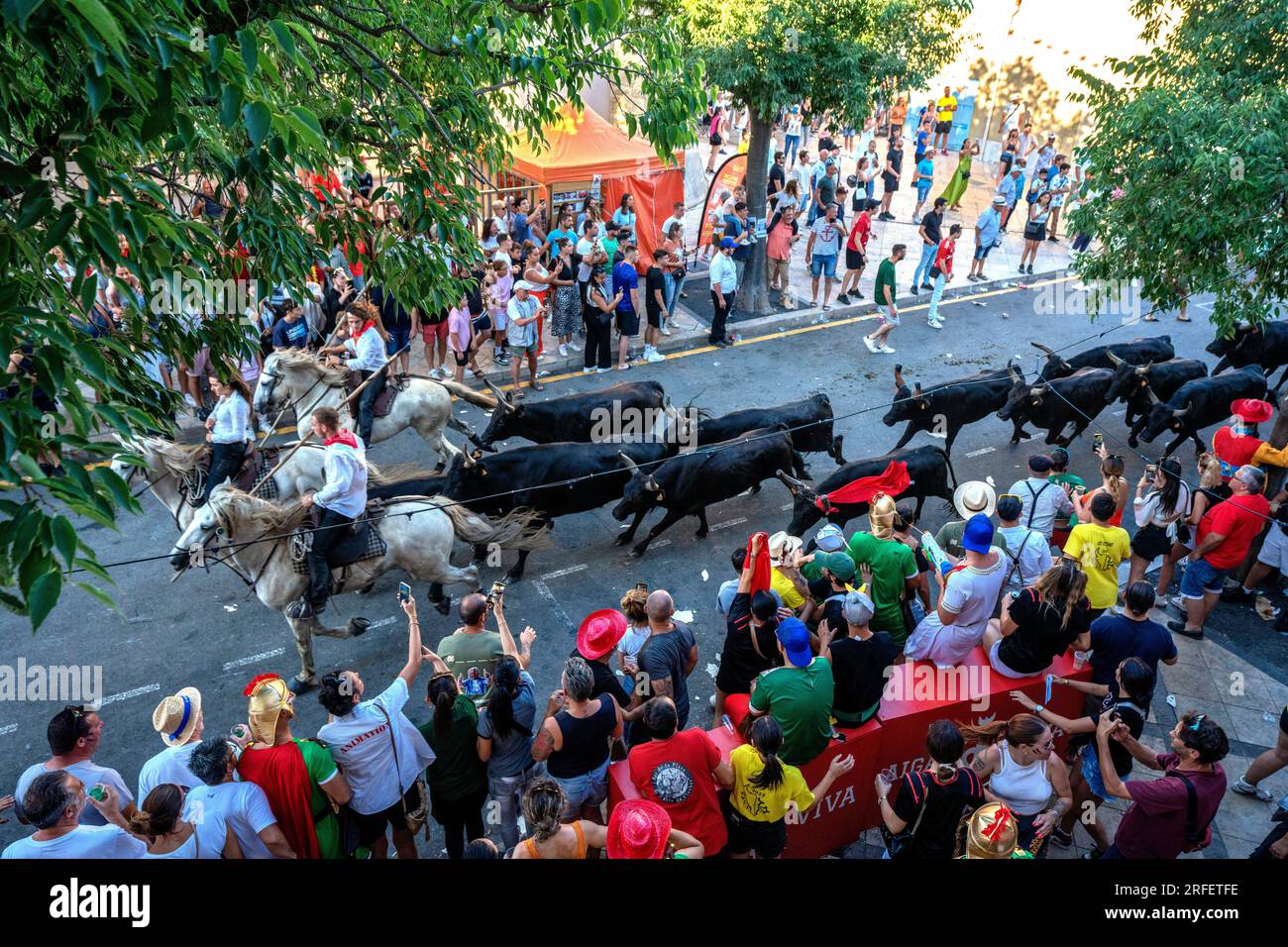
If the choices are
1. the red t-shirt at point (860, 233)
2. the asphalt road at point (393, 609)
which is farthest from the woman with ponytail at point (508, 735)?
the red t-shirt at point (860, 233)

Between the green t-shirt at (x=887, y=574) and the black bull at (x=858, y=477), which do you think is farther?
the black bull at (x=858, y=477)

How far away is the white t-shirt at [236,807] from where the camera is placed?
520 centimetres

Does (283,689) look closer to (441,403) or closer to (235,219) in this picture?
(235,219)

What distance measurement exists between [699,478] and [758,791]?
17.7 feet

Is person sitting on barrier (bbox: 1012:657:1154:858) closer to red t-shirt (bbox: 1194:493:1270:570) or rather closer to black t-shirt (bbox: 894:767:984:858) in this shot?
black t-shirt (bbox: 894:767:984:858)

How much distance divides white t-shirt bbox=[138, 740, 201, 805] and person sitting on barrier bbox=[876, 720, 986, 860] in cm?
422

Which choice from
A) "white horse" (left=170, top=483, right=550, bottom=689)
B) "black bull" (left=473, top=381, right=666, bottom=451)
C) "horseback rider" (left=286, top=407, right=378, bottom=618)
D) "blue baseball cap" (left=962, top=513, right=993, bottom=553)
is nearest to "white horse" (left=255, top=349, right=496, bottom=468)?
"black bull" (left=473, top=381, right=666, bottom=451)

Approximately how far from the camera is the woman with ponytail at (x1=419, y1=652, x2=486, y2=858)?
5.78 metres

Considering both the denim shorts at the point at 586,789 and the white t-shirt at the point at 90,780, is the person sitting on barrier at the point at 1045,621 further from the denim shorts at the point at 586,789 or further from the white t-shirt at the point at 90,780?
the white t-shirt at the point at 90,780

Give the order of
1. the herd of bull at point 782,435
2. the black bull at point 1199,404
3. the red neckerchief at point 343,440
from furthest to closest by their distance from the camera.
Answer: the black bull at point 1199,404
the herd of bull at point 782,435
the red neckerchief at point 343,440

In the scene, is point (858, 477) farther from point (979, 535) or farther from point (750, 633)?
point (750, 633)

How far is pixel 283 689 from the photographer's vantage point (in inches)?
222

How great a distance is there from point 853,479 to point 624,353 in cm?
578
